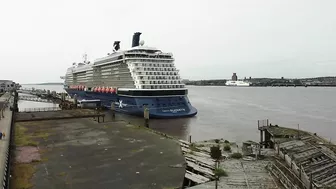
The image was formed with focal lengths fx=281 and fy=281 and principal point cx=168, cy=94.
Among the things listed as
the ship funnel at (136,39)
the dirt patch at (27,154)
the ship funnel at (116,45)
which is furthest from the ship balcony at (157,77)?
the dirt patch at (27,154)

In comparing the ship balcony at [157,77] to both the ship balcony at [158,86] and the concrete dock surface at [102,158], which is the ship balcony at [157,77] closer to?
the ship balcony at [158,86]

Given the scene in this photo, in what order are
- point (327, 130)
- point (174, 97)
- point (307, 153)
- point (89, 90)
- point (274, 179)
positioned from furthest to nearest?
point (89, 90) < point (174, 97) < point (327, 130) < point (307, 153) < point (274, 179)

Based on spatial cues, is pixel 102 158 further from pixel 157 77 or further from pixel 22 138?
pixel 157 77

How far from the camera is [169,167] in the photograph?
1458 centimetres

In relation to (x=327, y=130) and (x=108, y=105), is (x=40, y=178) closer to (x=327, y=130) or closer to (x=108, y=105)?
(x=327, y=130)

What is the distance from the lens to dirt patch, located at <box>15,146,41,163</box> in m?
15.7

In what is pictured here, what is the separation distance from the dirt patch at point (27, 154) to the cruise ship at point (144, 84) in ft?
82.3

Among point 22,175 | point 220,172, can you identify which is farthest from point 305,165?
point 22,175

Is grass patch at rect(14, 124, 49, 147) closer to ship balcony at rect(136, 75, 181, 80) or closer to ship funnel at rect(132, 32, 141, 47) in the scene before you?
ship balcony at rect(136, 75, 181, 80)

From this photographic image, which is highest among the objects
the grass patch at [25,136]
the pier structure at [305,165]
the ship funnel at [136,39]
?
the ship funnel at [136,39]

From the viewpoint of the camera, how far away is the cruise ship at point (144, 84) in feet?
142

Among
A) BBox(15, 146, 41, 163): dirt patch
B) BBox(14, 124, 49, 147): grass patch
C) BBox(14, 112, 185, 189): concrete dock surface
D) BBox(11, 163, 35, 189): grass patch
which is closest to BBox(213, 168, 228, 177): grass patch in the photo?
BBox(14, 112, 185, 189): concrete dock surface

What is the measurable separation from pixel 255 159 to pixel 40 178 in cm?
1060

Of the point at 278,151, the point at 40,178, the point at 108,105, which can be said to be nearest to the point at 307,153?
the point at 278,151
